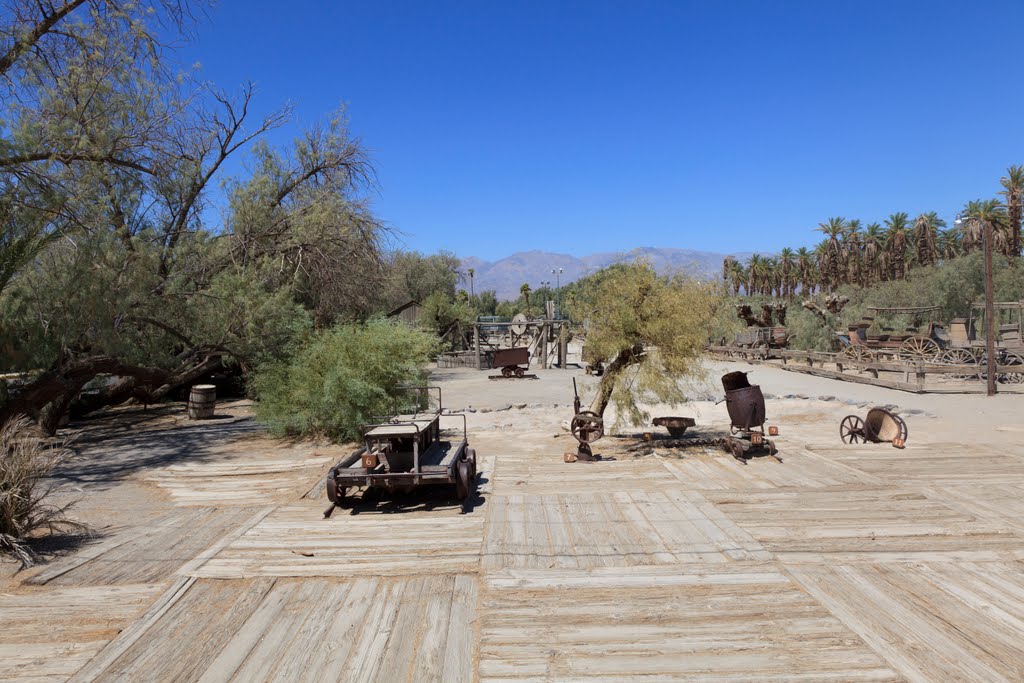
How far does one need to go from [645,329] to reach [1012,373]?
16244 mm

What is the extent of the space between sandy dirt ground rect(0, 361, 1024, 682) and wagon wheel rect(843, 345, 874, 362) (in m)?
15.5

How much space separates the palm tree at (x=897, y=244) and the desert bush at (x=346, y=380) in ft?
169

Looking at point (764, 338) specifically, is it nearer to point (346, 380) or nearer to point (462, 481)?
point (346, 380)

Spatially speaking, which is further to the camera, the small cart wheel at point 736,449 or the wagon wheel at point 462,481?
the small cart wheel at point 736,449

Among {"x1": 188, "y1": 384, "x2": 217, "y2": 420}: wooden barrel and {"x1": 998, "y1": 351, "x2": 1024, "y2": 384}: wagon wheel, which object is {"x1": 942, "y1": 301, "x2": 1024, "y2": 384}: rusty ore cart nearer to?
{"x1": 998, "y1": 351, "x2": 1024, "y2": 384}: wagon wheel

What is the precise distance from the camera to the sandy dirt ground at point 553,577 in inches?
147

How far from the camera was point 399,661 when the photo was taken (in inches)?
147

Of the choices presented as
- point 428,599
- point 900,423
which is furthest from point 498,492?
point 900,423

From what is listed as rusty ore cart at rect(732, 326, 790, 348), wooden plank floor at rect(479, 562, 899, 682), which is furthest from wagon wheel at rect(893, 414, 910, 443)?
rusty ore cart at rect(732, 326, 790, 348)

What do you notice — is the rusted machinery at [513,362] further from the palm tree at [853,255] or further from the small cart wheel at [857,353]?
the palm tree at [853,255]

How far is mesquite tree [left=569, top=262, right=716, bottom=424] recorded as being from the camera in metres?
10.1

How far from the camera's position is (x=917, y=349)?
77.3 ft

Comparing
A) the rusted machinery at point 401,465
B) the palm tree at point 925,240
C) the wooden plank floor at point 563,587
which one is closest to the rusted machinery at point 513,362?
the rusted machinery at point 401,465

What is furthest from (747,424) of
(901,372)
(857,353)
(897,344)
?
(897,344)
